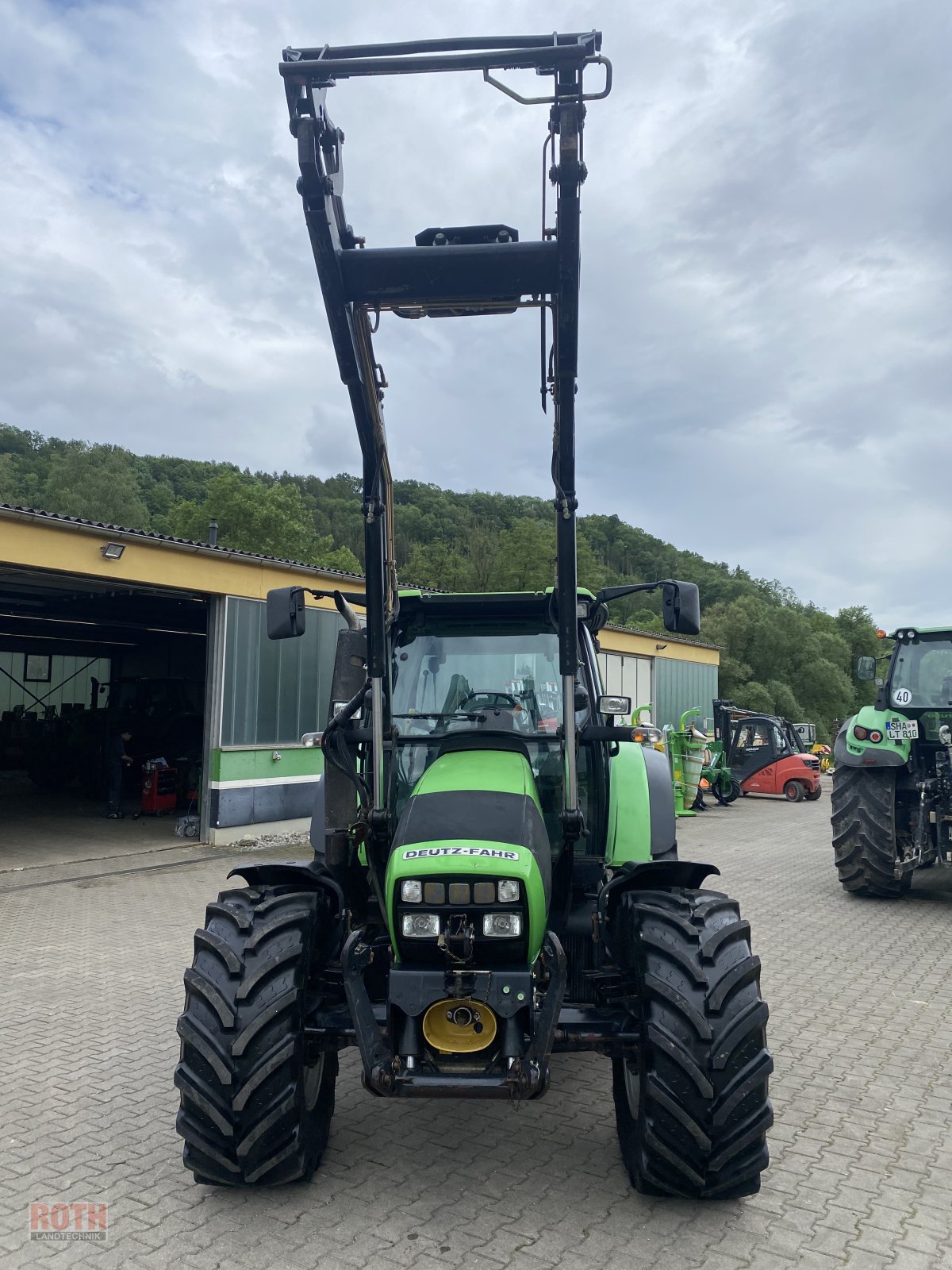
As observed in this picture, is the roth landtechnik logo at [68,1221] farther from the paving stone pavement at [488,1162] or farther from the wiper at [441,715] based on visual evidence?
the wiper at [441,715]

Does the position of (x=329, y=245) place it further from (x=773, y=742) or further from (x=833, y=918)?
(x=773, y=742)

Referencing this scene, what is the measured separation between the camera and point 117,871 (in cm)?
1135

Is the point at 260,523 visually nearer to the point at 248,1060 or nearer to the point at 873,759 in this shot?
the point at 873,759

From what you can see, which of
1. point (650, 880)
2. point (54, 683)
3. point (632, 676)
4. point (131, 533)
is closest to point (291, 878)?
point (650, 880)

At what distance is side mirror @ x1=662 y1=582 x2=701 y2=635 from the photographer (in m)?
4.43

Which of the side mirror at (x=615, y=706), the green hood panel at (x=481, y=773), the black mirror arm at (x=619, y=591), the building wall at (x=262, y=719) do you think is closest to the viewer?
the green hood panel at (x=481, y=773)

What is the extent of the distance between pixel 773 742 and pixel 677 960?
19.3 metres

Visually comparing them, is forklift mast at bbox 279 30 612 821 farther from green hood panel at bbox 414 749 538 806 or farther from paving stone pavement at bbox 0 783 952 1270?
paving stone pavement at bbox 0 783 952 1270

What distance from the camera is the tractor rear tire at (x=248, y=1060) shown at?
340cm

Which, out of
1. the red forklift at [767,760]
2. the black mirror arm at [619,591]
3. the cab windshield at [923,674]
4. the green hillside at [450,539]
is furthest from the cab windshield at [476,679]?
the green hillside at [450,539]

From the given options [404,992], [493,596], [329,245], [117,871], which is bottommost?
[117,871]

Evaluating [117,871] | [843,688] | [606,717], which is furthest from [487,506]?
[606,717]

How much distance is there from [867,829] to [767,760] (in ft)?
42.7

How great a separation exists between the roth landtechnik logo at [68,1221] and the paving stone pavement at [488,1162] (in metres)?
0.04
